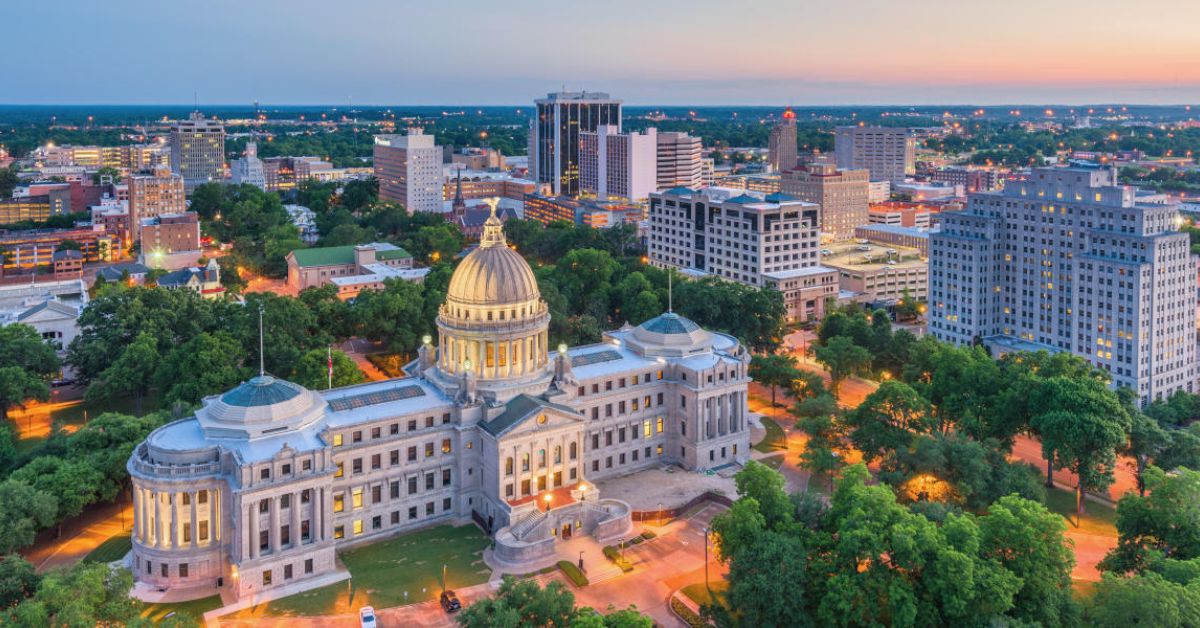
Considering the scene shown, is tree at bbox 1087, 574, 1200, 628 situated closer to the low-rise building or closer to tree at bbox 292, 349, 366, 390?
tree at bbox 292, 349, 366, 390

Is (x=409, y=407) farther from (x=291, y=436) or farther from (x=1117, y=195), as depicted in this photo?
(x=1117, y=195)

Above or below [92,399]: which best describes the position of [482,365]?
above

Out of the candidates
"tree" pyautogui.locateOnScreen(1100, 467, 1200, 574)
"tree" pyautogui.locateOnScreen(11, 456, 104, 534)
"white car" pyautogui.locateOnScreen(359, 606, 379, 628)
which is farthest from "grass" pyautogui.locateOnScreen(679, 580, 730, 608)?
"tree" pyautogui.locateOnScreen(11, 456, 104, 534)

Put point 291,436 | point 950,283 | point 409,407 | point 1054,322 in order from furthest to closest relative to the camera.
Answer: point 950,283 → point 1054,322 → point 409,407 → point 291,436

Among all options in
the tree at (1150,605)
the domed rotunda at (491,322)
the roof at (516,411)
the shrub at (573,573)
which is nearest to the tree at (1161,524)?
the tree at (1150,605)

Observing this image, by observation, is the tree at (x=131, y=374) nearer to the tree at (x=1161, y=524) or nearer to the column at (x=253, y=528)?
the column at (x=253, y=528)

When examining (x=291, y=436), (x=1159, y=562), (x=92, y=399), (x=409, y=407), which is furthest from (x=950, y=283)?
(x=92, y=399)
